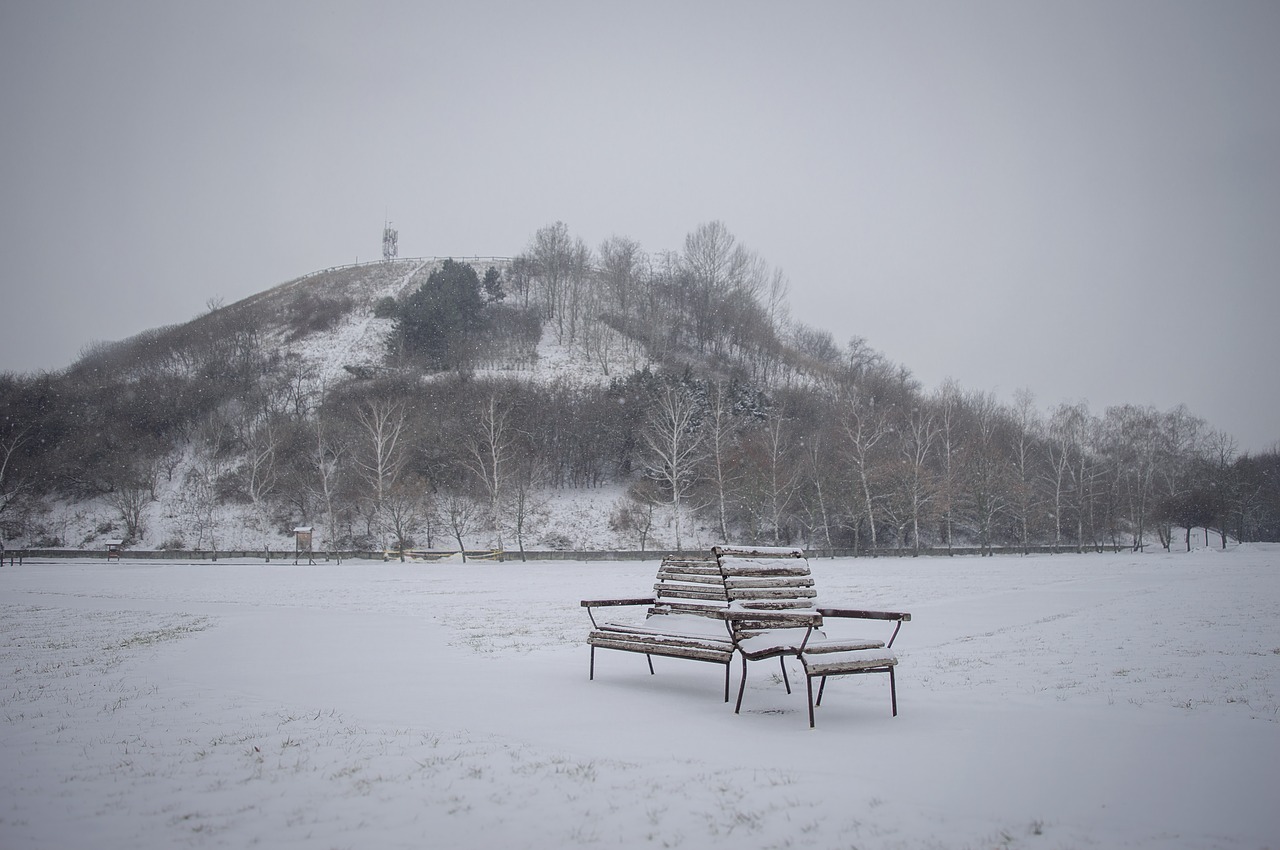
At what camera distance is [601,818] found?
4.44 meters

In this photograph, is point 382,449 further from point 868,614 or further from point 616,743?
point 616,743

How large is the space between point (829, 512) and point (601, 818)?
49.2m

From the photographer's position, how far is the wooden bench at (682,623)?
24.4 ft

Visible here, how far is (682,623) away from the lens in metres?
8.29

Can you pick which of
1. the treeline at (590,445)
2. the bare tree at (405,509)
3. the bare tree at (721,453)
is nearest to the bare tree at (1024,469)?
the treeline at (590,445)

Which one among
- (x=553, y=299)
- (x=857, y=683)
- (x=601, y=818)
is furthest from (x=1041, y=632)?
(x=553, y=299)

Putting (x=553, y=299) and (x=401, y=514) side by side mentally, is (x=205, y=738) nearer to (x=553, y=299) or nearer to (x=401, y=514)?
(x=401, y=514)

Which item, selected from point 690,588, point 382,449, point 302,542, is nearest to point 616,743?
point 690,588

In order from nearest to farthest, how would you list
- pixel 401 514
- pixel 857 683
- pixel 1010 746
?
pixel 1010 746
pixel 857 683
pixel 401 514

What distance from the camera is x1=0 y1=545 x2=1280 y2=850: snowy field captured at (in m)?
4.31

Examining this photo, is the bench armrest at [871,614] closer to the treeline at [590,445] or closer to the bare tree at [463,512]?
the treeline at [590,445]

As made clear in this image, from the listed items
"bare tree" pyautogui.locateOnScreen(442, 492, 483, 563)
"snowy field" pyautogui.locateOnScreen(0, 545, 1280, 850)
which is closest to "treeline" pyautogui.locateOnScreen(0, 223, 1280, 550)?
"bare tree" pyautogui.locateOnScreen(442, 492, 483, 563)

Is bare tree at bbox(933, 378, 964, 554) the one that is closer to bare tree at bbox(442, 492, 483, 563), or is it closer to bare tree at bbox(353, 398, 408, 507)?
bare tree at bbox(442, 492, 483, 563)

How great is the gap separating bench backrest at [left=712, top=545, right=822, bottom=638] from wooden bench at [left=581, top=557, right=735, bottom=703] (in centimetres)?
19
